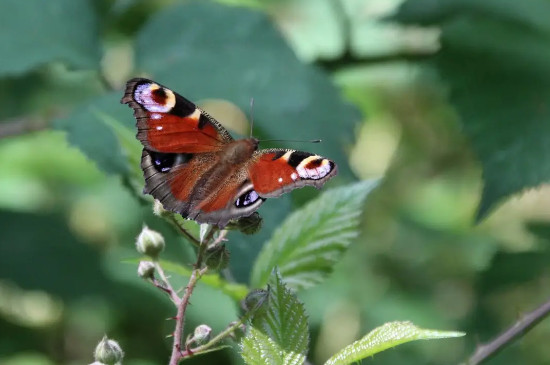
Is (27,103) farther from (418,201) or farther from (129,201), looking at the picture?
(418,201)

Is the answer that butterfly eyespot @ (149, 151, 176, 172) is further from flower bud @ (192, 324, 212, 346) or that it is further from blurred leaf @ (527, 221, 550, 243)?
blurred leaf @ (527, 221, 550, 243)

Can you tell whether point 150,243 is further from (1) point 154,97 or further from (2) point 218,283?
(1) point 154,97

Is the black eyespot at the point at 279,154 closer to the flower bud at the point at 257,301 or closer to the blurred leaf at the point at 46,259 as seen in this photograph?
the flower bud at the point at 257,301

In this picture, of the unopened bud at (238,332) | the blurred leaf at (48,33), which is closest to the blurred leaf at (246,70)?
the blurred leaf at (48,33)

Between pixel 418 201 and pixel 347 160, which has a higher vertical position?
pixel 347 160

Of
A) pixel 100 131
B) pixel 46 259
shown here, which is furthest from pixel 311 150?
pixel 46 259

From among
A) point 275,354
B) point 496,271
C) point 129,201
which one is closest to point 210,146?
point 275,354
